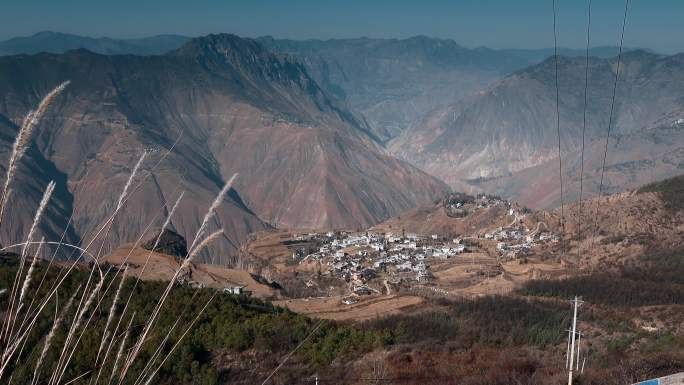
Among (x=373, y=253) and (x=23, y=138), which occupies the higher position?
(x=23, y=138)

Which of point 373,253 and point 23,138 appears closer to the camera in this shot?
point 23,138

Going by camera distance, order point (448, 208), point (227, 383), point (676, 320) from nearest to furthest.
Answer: point (227, 383), point (676, 320), point (448, 208)

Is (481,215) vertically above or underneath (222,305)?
underneath

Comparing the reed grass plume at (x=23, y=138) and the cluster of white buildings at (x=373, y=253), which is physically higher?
the reed grass plume at (x=23, y=138)

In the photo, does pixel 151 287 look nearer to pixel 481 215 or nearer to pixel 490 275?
pixel 490 275

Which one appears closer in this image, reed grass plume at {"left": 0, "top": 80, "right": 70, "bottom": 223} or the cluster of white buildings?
reed grass plume at {"left": 0, "top": 80, "right": 70, "bottom": 223}

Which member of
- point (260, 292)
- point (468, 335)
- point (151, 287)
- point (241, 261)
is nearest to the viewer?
point (151, 287)

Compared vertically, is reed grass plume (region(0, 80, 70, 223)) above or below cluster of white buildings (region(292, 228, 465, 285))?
above

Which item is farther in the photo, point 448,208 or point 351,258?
point 448,208

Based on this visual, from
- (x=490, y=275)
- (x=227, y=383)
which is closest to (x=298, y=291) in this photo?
(x=490, y=275)

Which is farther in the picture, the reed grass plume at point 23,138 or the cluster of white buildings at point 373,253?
the cluster of white buildings at point 373,253

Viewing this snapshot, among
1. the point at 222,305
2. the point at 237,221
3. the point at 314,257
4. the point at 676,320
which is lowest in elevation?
the point at 237,221
